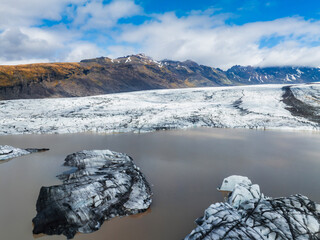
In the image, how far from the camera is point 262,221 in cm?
430

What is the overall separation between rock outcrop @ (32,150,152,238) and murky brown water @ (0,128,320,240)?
0.74 feet

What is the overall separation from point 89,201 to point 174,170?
3.73 meters

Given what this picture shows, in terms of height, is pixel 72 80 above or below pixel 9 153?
above

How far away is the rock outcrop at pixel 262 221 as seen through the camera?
3959 millimetres

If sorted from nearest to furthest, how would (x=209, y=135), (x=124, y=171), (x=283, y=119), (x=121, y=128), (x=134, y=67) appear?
(x=124, y=171) → (x=209, y=135) → (x=121, y=128) → (x=283, y=119) → (x=134, y=67)

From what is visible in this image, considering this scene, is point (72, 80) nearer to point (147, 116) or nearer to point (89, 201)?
point (147, 116)

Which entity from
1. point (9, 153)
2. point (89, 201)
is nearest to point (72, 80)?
point (9, 153)

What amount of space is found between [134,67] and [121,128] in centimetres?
10910

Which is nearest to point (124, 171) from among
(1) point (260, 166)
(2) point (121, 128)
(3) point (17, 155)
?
(1) point (260, 166)

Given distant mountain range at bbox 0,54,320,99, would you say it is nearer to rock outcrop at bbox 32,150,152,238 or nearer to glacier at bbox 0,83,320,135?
glacier at bbox 0,83,320,135

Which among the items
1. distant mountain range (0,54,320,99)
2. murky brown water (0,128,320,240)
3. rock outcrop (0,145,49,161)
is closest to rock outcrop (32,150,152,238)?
murky brown water (0,128,320,240)

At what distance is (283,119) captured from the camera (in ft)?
58.9

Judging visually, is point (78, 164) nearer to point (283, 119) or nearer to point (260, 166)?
point (260, 166)

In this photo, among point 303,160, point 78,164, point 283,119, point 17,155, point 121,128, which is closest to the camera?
point 78,164
